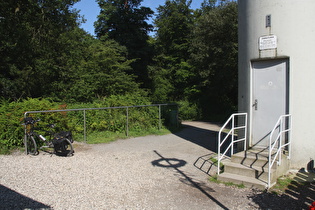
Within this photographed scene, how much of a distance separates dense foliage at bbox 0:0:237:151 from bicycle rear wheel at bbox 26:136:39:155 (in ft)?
1.72

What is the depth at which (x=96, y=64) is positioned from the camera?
16234 millimetres

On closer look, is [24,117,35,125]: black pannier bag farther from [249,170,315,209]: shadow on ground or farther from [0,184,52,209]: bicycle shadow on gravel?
[249,170,315,209]: shadow on ground

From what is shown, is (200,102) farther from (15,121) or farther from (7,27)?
(15,121)

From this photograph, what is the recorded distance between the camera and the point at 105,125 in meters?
10.1

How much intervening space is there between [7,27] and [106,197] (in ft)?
42.8

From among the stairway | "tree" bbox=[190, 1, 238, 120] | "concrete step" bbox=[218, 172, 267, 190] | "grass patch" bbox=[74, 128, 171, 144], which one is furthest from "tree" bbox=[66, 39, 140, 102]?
"concrete step" bbox=[218, 172, 267, 190]

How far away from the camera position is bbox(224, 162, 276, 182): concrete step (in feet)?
16.4

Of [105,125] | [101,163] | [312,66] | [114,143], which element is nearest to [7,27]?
[105,125]

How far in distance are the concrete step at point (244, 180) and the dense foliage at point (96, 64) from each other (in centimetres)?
562

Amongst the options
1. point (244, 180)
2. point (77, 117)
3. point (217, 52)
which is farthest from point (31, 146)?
point (217, 52)

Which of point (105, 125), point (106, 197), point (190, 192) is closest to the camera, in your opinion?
point (106, 197)

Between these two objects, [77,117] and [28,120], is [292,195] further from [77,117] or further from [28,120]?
[77,117]

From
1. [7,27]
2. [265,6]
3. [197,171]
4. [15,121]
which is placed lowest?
[197,171]

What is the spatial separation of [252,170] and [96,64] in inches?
511
